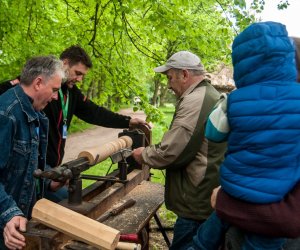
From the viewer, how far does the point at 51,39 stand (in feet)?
24.5

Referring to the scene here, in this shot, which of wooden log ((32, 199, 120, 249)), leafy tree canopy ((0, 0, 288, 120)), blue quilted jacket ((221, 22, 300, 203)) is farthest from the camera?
leafy tree canopy ((0, 0, 288, 120))

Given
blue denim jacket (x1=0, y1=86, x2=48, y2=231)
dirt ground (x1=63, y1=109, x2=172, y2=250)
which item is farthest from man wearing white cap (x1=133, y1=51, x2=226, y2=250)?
dirt ground (x1=63, y1=109, x2=172, y2=250)

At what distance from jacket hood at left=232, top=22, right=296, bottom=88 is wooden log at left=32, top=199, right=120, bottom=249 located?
1.03 m

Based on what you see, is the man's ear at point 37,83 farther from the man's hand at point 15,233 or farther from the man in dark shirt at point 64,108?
the man in dark shirt at point 64,108

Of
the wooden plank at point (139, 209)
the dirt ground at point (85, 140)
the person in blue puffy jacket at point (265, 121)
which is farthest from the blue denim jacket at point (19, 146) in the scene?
the dirt ground at point (85, 140)

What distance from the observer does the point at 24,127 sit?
2.63 metres

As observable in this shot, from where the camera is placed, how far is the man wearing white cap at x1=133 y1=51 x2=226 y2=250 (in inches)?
112

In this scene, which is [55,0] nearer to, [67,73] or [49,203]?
[67,73]

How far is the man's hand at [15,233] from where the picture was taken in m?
2.05

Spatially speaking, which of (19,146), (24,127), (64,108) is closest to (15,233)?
(19,146)

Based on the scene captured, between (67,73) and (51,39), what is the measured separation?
3.93 meters

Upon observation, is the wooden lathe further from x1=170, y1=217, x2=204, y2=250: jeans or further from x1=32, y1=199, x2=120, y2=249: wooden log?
x1=170, y1=217, x2=204, y2=250: jeans

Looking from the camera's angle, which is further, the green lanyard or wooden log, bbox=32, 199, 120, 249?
the green lanyard

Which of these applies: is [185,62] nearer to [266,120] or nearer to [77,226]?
[266,120]
